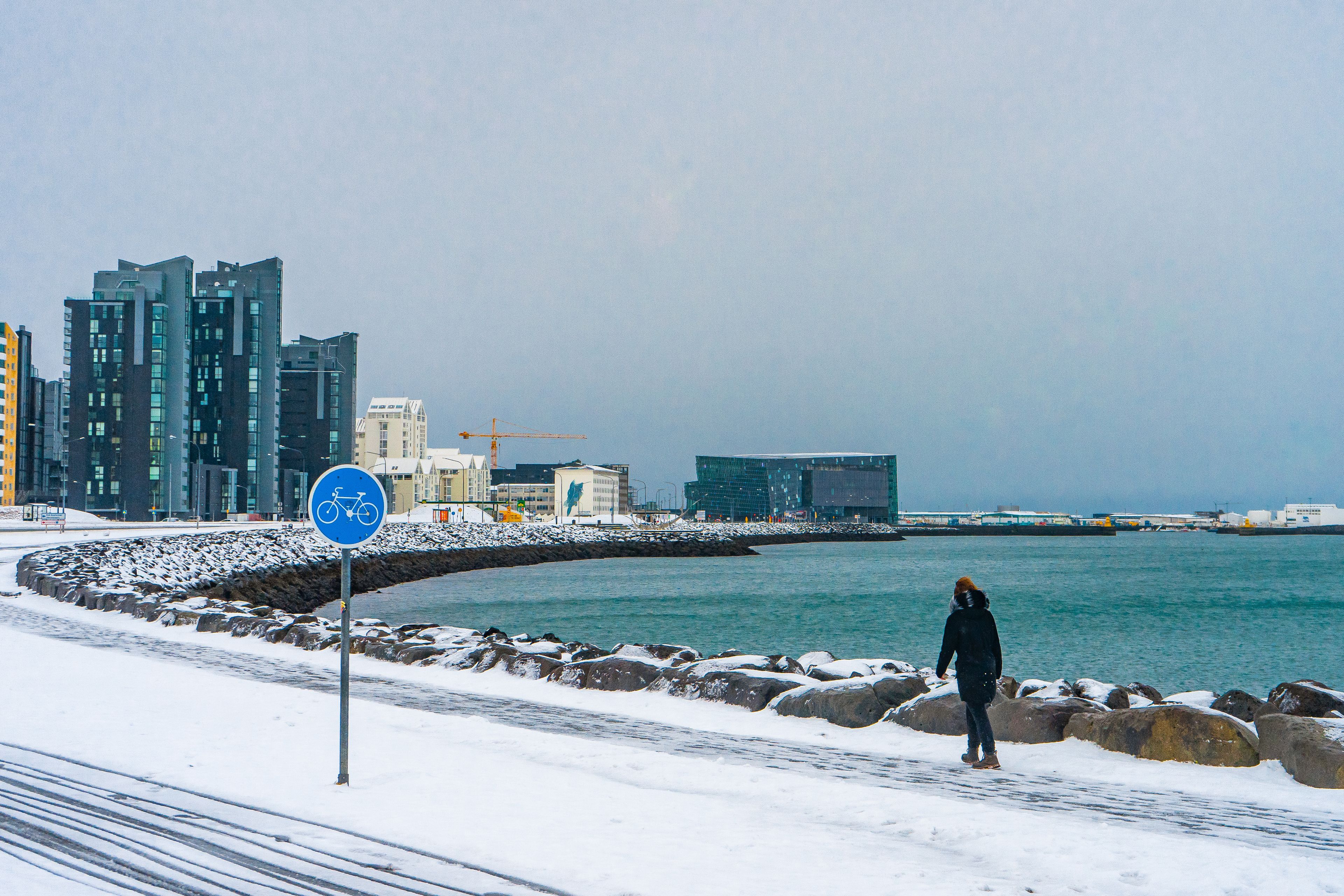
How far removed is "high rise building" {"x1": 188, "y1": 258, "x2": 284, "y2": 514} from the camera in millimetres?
121438

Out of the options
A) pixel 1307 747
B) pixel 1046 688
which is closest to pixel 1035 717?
pixel 1307 747

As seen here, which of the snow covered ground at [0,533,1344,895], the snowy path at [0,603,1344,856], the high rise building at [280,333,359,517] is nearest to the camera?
the snow covered ground at [0,533,1344,895]

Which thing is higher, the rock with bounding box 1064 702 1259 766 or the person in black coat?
the person in black coat

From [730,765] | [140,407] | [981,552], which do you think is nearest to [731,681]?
[730,765]

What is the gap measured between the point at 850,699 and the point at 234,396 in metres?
123

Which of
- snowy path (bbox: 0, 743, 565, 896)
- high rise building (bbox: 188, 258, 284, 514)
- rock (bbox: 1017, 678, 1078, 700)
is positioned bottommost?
rock (bbox: 1017, 678, 1078, 700)

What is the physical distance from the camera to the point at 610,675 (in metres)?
14.1

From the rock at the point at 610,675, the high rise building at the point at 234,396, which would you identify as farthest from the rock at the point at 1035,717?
the high rise building at the point at 234,396

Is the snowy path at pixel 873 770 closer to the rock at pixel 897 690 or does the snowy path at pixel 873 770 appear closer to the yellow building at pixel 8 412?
the rock at pixel 897 690

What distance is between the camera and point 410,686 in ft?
46.2

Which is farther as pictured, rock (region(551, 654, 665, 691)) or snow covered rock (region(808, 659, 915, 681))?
snow covered rock (region(808, 659, 915, 681))

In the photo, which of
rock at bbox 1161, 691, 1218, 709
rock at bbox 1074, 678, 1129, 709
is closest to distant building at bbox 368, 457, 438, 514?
rock at bbox 1074, 678, 1129, 709

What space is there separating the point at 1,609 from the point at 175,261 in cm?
10365

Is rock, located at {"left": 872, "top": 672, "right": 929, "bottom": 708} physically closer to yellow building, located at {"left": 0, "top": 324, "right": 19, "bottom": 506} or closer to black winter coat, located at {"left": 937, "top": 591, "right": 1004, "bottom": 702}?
black winter coat, located at {"left": 937, "top": 591, "right": 1004, "bottom": 702}
